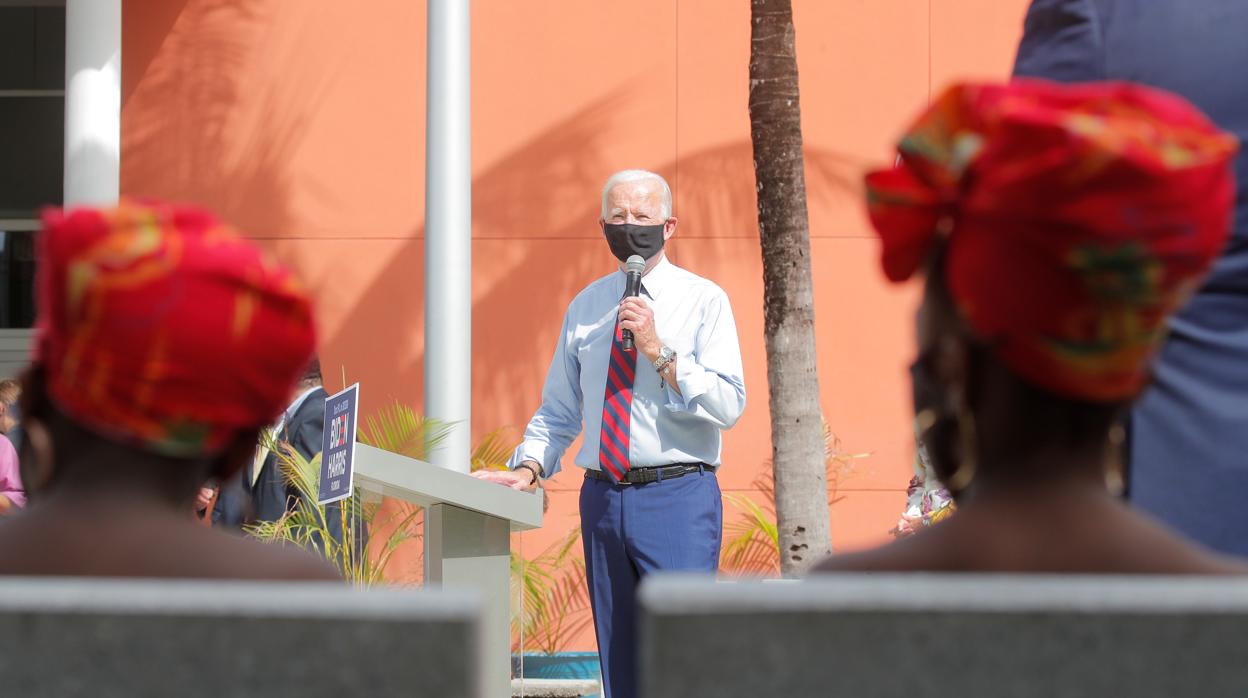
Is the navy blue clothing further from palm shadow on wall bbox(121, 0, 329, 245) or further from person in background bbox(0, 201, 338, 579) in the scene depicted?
palm shadow on wall bbox(121, 0, 329, 245)

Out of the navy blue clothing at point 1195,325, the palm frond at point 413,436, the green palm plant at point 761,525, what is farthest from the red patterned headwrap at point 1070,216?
the green palm plant at point 761,525

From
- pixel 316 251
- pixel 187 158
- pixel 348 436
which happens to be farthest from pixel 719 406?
pixel 187 158

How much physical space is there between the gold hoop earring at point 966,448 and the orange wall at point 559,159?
26.9ft

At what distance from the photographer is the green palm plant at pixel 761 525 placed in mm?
9398

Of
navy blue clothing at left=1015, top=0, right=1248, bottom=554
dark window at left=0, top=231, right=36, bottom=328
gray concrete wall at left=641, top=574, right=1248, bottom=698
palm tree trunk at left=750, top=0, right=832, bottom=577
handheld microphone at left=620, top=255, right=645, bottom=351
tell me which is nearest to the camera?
gray concrete wall at left=641, top=574, right=1248, bottom=698

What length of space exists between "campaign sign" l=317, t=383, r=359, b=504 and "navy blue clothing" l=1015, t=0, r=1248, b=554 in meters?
3.15

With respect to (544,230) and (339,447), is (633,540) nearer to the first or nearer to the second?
(339,447)

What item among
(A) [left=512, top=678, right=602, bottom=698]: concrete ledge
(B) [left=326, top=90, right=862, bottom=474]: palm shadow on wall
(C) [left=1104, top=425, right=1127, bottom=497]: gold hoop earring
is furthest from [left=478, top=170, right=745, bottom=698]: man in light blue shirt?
(B) [left=326, top=90, right=862, bottom=474]: palm shadow on wall

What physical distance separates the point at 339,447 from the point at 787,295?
3.28 metres

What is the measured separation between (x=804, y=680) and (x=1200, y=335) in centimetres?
108

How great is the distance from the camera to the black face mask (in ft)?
20.1

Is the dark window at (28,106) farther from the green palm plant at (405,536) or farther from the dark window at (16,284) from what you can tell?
the green palm plant at (405,536)

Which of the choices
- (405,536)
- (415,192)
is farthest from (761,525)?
(415,192)

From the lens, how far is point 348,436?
4.98m
